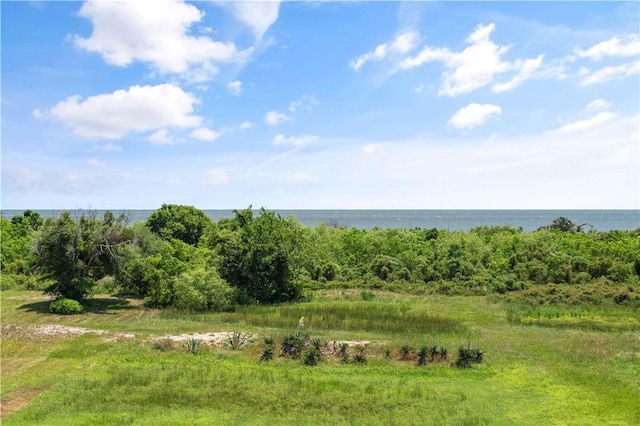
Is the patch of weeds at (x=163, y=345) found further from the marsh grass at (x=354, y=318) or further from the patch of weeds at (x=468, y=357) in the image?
the patch of weeds at (x=468, y=357)

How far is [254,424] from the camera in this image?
14.9 meters

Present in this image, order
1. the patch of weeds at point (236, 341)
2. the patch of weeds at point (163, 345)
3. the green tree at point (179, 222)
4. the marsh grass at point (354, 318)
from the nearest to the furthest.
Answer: the patch of weeds at point (163, 345)
the patch of weeds at point (236, 341)
the marsh grass at point (354, 318)
the green tree at point (179, 222)

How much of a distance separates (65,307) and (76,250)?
3.71 metres

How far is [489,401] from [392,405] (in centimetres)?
346

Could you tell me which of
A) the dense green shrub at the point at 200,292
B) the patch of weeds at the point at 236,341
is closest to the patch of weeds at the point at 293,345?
the patch of weeds at the point at 236,341

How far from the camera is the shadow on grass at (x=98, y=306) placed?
105ft

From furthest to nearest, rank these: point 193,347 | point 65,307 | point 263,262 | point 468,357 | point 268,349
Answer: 1. point 263,262
2. point 65,307
3. point 193,347
4. point 268,349
5. point 468,357

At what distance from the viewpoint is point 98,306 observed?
3428cm

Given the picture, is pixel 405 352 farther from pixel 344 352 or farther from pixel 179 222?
pixel 179 222

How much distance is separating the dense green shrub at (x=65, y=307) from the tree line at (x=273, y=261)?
1.20 metres

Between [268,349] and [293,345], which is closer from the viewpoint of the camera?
[268,349]

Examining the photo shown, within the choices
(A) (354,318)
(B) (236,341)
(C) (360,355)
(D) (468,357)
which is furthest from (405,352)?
(A) (354,318)

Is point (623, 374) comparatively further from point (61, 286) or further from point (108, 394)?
point (61, 286)

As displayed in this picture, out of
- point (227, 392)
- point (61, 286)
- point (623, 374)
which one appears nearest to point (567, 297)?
point (623, 374)
